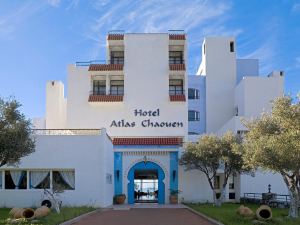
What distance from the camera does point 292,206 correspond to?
70.3 feet

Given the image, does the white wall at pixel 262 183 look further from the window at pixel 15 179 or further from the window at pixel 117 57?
the window at pixel 15 179

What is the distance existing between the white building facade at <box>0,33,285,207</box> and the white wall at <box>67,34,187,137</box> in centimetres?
10

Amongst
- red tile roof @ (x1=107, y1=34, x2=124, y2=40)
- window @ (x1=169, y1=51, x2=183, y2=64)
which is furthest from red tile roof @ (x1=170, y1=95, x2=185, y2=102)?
red tile roof @ (x1=107, y1=34, x2=124, y2=40)

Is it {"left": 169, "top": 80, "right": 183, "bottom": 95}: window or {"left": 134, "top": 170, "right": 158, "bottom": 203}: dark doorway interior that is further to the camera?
{"left": 169, "top": 80, "right": 183, "bottom": 95}: window

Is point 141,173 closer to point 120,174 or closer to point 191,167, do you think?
point 120,174

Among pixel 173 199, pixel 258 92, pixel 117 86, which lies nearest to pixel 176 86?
pixel 117 86

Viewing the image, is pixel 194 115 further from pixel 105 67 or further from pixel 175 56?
pixel 105 67

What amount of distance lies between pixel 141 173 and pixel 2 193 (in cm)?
1346

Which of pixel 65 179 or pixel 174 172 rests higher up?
pixel 174 172

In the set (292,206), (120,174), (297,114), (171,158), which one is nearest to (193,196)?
(171,158)

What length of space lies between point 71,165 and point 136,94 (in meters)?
17.0

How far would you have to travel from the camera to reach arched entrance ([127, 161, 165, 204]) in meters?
38.6

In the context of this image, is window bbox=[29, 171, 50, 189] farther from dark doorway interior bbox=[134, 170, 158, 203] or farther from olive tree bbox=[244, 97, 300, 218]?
olive tree bbox=[244, 97, 300, 218]

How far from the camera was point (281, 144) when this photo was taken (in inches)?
765
